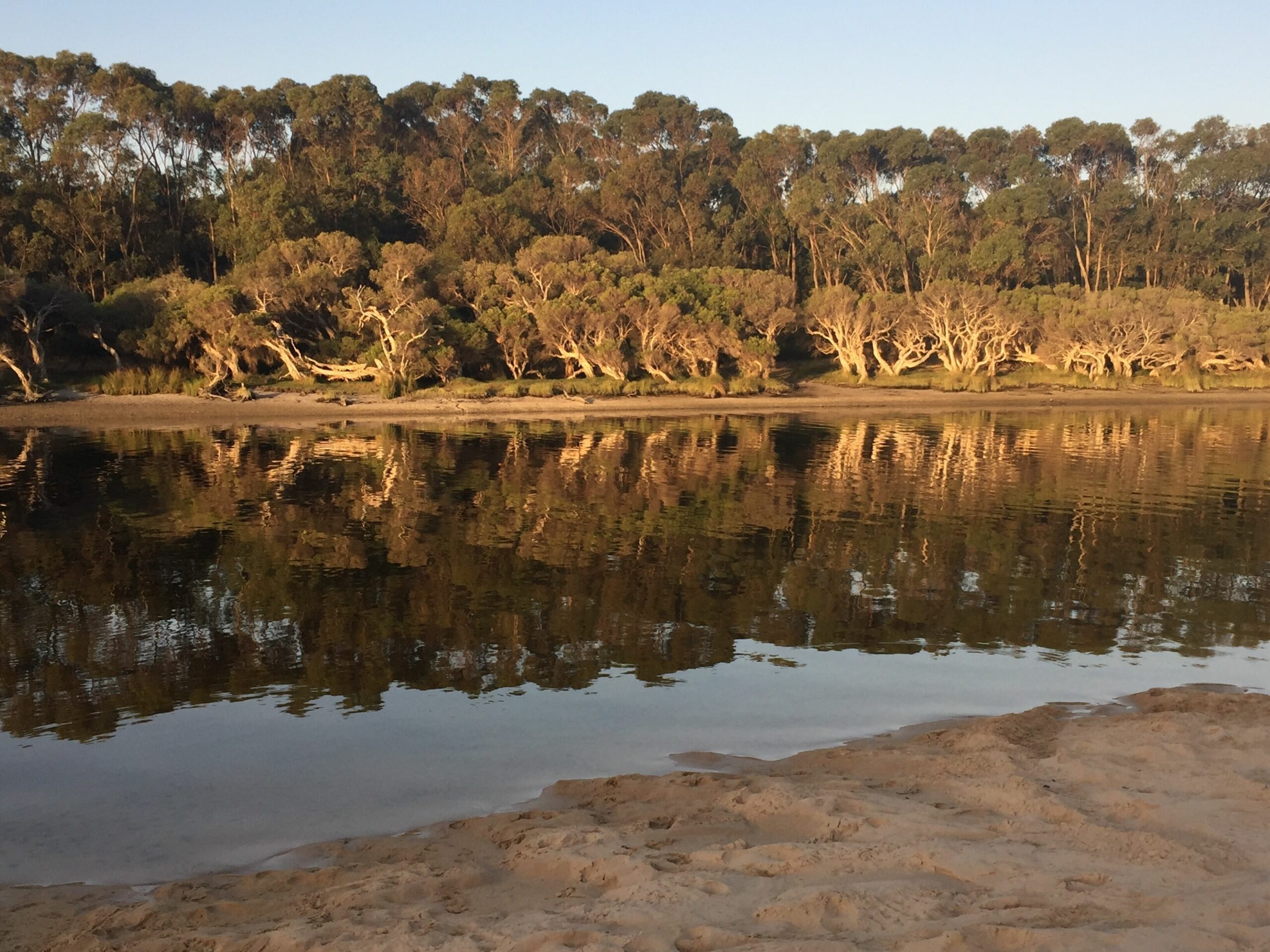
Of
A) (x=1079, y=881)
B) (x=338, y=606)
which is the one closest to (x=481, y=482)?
(x=338, y=606)

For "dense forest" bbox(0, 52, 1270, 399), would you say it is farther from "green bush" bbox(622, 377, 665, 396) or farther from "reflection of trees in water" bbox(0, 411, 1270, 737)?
"reflection of trees in water" bbox(0, 411, 1270, 737)

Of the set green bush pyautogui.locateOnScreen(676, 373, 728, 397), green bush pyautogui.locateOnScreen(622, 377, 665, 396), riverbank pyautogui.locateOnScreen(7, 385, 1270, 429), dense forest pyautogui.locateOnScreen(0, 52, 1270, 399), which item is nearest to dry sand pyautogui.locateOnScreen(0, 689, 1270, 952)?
riverbank pyautogui.locateOnScreen(7, 385, 1270, 429)

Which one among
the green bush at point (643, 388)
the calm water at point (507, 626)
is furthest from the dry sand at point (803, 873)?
the green bush at point (643, 388)

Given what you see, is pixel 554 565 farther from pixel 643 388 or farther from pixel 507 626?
pixel 643 388

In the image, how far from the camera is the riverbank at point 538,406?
1775 inches

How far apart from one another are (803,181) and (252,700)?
79876 millimetres

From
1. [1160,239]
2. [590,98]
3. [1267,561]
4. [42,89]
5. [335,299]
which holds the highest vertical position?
[590,98]

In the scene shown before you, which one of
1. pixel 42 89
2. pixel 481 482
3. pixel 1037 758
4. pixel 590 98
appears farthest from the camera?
pixel 590 98

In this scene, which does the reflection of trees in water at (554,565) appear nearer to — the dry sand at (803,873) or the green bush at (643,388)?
the dry sand at (803,873)

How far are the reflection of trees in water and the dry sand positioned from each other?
12.1 ft

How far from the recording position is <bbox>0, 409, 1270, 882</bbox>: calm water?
7938 millimetres

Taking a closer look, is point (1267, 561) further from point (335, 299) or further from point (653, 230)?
point (653, 230)

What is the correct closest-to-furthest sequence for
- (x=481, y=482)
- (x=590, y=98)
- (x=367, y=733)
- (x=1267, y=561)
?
1. (x=367, y=733)
2. (x=1267, y=561)
3. (x=481, y=482)
4. (x=590, y=98)

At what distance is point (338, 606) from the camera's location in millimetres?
13594
